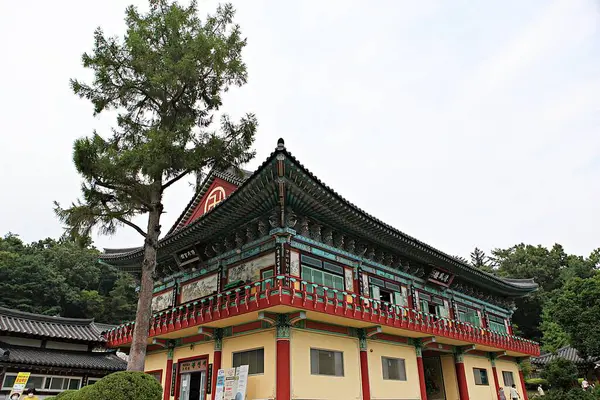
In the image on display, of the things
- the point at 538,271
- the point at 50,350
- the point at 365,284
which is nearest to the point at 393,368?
the point at 365,284

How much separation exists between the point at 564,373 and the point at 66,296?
59.8m

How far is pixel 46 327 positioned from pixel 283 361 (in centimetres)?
1555

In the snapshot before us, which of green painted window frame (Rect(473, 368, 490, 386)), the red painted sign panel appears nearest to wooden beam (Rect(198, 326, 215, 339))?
the red painted sign panel

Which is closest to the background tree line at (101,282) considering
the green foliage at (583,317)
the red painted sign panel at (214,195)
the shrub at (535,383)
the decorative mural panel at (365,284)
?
the shrub at (535,383)

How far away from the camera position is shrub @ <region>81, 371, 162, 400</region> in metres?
10.0

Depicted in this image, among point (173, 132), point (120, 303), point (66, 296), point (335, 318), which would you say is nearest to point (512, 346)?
point (335, 318)

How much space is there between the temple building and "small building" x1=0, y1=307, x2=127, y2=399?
104 inches

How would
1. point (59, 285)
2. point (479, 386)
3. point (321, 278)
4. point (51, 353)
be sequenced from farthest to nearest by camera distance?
point (59, 285)
point (479, 386)
point (51, 353)
point (321, 278)

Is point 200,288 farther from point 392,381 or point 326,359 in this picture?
point 392,381

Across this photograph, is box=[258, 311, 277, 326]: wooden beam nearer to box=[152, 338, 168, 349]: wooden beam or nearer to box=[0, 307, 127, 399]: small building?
box=[152, 338, 168, 349]: wooden beam

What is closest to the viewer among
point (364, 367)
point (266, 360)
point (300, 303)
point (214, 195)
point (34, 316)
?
point (300, 303)

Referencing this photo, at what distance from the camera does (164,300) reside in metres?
21.6

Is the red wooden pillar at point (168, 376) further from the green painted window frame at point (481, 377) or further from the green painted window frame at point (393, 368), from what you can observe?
the green painted window frame at point (481, 377)

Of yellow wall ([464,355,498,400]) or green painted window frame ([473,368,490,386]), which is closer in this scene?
yellow wall ([464,355,498,400])
